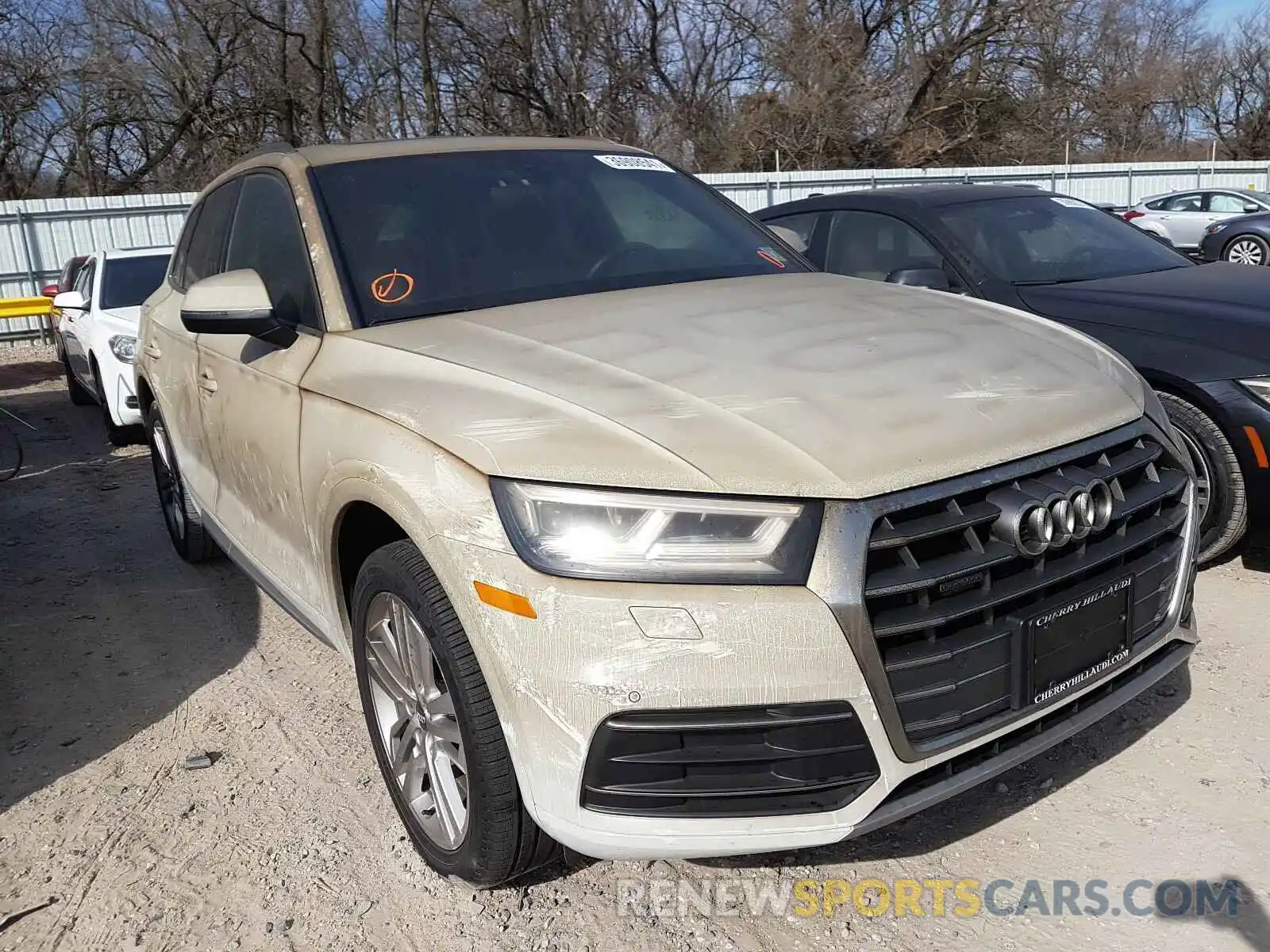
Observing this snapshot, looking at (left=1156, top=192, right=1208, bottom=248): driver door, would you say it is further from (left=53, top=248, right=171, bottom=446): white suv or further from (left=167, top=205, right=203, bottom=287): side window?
(left=167, top=205, right=203, bottom=287): side window

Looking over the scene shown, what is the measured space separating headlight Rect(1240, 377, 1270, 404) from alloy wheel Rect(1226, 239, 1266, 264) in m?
15.0

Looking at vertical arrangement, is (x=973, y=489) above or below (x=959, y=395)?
below

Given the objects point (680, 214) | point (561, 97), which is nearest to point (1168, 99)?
point (561, 97)

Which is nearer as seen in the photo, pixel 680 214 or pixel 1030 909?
pixel 1030 909

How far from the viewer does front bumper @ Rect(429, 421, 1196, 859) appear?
75.3 inches

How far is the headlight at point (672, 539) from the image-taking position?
6.38 ft

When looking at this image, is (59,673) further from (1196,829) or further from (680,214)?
(1196,829)

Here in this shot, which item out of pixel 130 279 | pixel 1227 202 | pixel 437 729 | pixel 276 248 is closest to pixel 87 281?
pixel 130 279

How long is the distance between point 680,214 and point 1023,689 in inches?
85.4

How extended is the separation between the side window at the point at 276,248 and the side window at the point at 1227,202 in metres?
20.4

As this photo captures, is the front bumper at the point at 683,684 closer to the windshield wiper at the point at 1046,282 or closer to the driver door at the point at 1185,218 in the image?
the windshield wiper at the point at 1046,282

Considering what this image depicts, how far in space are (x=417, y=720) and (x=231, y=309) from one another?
1.26 meters

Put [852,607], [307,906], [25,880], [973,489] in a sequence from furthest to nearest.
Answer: [25,880] → [307,906] → [973,489] → [852,607]

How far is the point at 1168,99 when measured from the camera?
3719 cm
